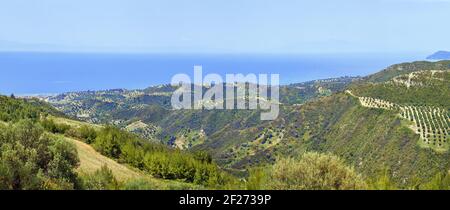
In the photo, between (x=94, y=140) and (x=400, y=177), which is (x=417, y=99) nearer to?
(x=400, y=177)

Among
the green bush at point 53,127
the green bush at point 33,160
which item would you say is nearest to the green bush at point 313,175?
the green bush at point 33,160

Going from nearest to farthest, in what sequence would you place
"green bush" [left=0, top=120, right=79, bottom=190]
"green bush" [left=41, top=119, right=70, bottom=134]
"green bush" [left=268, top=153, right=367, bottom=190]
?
"green bush" [left=0, top=120, right=79, bottom=190] < "green bush" [left=268, top=153, right=367, bottom=190] < "green bush" [left=41, top=119, right=70, bottom=134]

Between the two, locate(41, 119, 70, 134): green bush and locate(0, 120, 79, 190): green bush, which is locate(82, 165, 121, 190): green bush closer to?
locate(0, 120, 79, 190): green bush

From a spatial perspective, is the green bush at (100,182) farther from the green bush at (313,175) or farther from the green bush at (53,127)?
the green bush at (53,127)

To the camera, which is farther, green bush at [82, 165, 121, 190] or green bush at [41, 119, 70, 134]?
green bush at [41, 119, 70, 134]

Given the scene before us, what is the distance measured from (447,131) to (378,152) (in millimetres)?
21459

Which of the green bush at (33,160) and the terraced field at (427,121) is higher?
the green bush at (33,160)

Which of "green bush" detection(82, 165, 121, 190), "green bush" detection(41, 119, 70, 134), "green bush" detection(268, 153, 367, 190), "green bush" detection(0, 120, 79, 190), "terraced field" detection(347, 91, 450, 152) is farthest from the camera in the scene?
"terraced field" detection(347, 91, 450, 152)

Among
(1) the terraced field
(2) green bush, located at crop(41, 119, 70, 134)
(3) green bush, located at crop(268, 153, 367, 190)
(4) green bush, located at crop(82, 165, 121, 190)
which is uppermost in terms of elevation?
(3) green bush, located at crop(268, 153, 367, 190)

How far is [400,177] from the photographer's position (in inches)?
4596

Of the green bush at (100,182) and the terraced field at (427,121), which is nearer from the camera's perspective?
the green bush at (100,182)

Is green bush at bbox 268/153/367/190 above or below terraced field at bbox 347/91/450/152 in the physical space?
above

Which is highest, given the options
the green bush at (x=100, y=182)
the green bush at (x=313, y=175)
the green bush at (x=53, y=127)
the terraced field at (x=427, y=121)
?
the green bush at (x=313, y=175)

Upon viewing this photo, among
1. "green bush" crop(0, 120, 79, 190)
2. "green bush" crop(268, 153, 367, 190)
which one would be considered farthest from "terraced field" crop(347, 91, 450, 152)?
"green bush" crop(0, 120, 79, 190)
